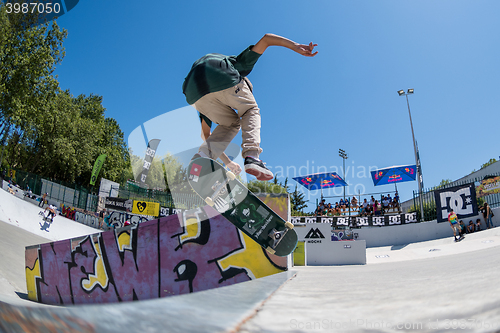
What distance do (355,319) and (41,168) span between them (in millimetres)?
39141

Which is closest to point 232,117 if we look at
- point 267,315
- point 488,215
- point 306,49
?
point 306,49

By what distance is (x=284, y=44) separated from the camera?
2.63 metres

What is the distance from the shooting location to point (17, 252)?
8.51m

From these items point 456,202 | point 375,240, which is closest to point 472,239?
point 456,202

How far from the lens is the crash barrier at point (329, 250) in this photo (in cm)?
1255

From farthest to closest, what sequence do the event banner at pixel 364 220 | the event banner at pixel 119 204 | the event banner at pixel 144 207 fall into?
1. the event banner at pixel 119 204
2. the event banner at pixel 144 207
3. the event banner at pixel 364 220

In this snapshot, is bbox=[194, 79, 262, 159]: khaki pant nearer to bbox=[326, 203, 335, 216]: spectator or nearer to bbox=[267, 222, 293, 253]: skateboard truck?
bbox=[267, 222, 293, 253]: skateboard truck

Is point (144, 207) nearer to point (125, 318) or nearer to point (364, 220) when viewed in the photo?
point (364, 220)

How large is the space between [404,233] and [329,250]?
665 cm

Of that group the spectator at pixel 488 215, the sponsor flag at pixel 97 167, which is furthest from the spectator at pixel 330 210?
the sponsor flag at pixel 97 167

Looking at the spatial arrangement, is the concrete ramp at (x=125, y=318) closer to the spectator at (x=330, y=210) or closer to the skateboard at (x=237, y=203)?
the skateboard at (x=237, y=203)

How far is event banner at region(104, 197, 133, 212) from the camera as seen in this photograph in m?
23.1

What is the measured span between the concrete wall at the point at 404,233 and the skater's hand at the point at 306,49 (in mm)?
15529

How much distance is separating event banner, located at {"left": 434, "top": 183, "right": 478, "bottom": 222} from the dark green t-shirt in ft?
51.0
